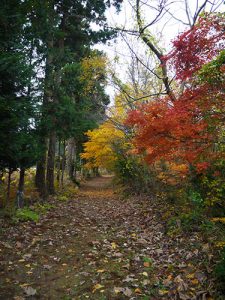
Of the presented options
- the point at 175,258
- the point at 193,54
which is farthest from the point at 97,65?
the point at 175,258

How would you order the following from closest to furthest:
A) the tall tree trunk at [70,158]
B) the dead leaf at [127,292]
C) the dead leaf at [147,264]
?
the dead leaf at [127,292]
the dead leaf at [147,264]
the tall tree trunk at [70,158]

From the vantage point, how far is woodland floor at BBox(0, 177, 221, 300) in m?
4.61

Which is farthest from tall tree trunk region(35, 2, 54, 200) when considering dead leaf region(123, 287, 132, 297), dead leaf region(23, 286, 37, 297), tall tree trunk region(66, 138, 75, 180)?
tall tree trunk region(66, 138, 75, 180)

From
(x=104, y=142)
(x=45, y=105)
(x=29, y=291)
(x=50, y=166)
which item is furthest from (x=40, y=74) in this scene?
(x=104, y=142)

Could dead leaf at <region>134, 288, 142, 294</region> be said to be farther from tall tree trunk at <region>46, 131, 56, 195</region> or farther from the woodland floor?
tall tree trunk at <region>46, 131, 56, 195</region>

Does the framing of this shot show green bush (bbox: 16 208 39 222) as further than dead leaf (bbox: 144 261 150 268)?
Yes

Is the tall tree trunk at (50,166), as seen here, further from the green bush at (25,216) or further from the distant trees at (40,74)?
the green bush at (25,216)

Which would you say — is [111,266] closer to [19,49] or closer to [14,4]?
[19,49]

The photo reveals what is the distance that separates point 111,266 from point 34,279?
1.48 meters

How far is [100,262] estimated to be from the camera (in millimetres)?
5867

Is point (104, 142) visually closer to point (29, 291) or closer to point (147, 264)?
Result: point (147, 264)

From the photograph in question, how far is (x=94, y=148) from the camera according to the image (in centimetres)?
2120

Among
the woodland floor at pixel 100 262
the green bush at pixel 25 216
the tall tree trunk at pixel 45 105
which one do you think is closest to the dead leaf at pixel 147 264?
the woodland floor at pixel 100 262

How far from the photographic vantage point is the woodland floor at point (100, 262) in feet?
15.1
